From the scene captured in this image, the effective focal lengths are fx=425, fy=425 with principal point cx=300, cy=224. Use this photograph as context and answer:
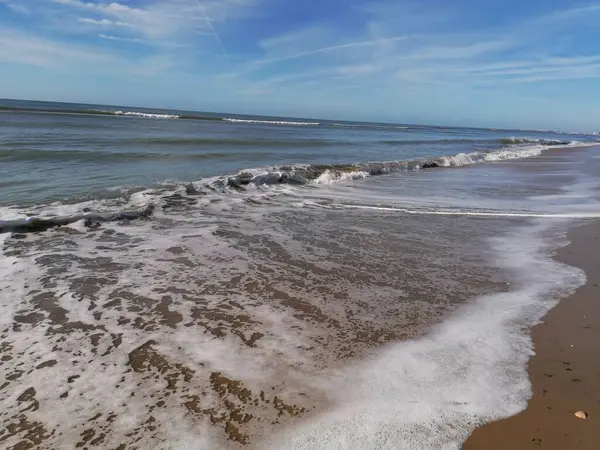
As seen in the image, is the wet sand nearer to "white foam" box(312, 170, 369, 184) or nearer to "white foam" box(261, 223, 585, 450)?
"white foam" box(261, 223, 585, 450)

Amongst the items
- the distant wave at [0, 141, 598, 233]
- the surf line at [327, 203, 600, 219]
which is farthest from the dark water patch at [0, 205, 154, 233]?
the surf line at [327, 203, 600, 219]

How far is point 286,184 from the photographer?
432 inches

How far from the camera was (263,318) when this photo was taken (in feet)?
11.2

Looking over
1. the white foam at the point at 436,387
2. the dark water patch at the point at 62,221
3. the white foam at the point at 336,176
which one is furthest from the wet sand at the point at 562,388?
the white foam at the point at 336,176

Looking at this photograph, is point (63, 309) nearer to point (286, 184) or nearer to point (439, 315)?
point (439, 315)

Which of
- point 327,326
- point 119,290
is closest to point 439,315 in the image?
point 327,326

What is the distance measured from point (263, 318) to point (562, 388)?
208 centimetres

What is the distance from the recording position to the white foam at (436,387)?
2160 mm

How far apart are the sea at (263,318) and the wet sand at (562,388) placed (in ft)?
0.35

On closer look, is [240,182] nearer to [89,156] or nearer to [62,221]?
[62,221]

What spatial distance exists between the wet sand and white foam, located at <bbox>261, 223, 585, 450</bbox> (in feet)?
0.25

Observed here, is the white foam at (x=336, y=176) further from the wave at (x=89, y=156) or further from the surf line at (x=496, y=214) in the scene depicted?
the wave at (x=89, y=156)

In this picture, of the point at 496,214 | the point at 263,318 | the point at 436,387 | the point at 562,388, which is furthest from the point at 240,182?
the point at 562,388

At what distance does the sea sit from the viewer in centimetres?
225
